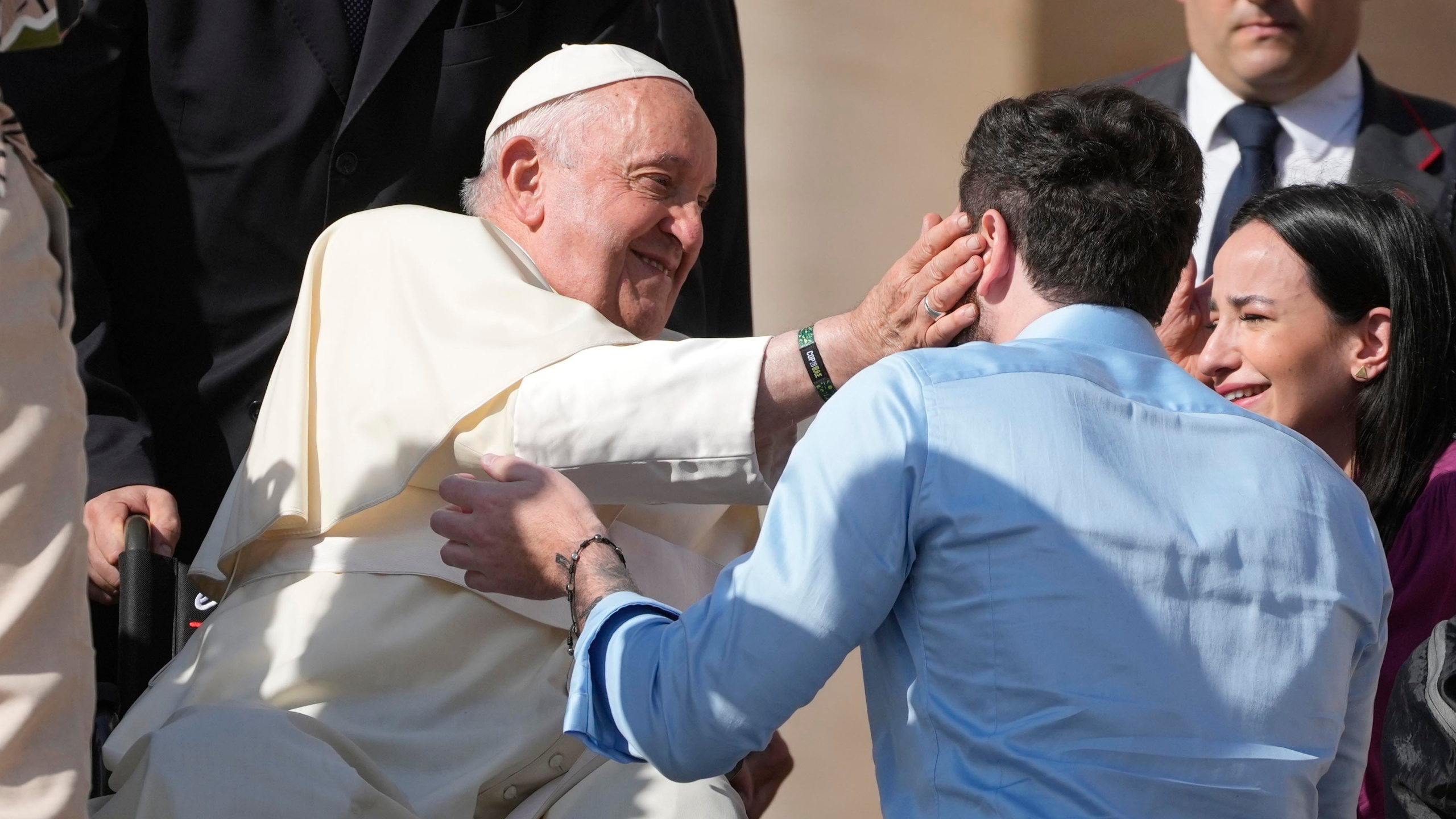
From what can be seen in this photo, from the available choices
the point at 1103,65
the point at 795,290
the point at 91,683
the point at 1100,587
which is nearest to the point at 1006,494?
the point at 1100,587

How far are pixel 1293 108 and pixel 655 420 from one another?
2.77 m

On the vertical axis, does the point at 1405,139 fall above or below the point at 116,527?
above

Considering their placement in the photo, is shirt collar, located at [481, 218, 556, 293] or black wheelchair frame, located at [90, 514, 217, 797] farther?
shirt collar, located at [481, 218, 556, 293]

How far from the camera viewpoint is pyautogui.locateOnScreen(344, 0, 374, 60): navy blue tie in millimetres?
3564

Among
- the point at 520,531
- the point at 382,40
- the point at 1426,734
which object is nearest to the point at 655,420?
the point at 520,531

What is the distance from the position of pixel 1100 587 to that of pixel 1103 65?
5164mm

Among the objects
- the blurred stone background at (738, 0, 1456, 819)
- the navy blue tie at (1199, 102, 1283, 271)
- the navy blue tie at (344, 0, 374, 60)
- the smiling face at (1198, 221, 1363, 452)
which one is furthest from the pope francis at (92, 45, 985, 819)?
the blurred stone background at (738, 0, 1456, 819)

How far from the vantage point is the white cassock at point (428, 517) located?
102 inches

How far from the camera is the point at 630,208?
3.00 meters

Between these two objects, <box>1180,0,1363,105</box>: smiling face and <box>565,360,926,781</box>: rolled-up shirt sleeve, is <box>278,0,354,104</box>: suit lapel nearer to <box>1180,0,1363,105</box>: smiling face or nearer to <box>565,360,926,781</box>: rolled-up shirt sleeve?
<box>565,360,926,781</box>: rolled-up shirt sleeve

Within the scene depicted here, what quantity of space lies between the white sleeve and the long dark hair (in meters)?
1.29

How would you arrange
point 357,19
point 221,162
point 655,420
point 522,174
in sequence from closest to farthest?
point 655,420, point 522,174, point 221,162, point 357,19

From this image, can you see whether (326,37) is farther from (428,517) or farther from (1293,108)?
(1293,108)

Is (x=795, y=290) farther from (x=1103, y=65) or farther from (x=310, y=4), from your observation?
(x=310, y=4)
